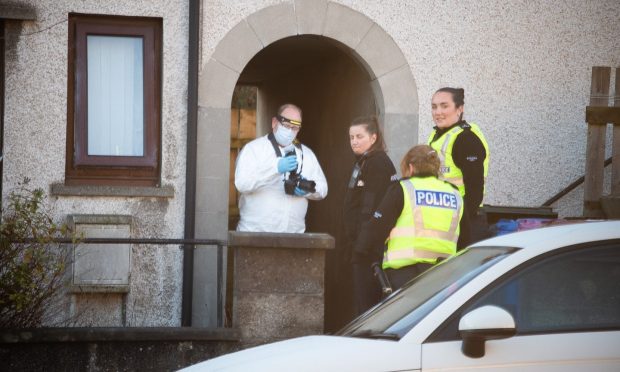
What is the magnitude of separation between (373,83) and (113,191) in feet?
8.79

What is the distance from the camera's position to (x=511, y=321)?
473 centimetres

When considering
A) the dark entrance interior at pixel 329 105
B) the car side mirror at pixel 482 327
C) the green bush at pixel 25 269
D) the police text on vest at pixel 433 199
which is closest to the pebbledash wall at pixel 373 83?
the dark entrance interior at pixel 329 105

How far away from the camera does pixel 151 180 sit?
9.74 m

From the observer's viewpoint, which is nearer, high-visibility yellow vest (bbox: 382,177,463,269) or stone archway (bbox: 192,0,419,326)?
high-visibility yellow vest (bbox: 382,177,463,269)

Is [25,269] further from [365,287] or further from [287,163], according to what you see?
[365,287]

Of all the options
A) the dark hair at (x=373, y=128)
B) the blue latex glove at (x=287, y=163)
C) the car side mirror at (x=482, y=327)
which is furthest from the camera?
the blue latex glove at (x=287, y=163)

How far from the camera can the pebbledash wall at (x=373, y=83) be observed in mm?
9445

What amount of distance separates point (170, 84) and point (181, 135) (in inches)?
18.5

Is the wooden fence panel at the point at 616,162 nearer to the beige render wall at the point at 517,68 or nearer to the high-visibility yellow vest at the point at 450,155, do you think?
the beige render wall at the point at 517,68

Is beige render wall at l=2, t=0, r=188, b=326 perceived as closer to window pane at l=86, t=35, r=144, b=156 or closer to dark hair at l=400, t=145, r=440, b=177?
window pane at l=86, t=35, r=144, b=156

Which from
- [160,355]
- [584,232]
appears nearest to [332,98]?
[160,355]

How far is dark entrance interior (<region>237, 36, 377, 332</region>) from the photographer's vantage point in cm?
1155

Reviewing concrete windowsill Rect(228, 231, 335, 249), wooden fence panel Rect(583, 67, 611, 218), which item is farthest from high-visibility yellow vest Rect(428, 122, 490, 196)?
wooden fence panel Rect(583, 67, 611, 218)

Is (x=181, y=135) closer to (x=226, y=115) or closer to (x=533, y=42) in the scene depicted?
(x=226, y=115)
